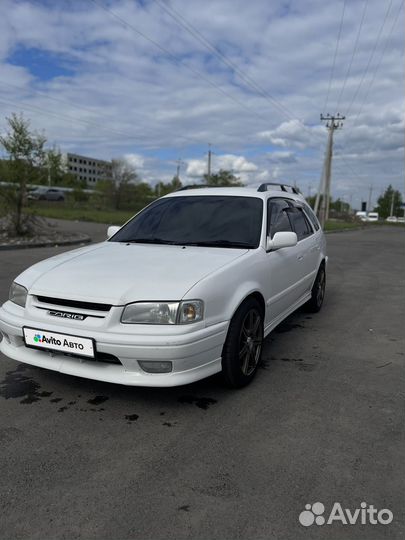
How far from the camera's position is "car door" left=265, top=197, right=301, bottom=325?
408 centimetres

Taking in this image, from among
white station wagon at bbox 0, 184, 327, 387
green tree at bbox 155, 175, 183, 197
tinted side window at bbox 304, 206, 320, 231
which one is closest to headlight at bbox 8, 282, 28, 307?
white station wagon at bbox 0, 184, 327, 387

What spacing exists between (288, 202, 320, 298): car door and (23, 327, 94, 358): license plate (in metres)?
2.71

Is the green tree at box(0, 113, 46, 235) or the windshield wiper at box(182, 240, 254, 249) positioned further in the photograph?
the green tree at box(0, 113, 46, 235)

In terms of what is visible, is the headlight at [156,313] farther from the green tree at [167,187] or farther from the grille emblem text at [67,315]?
the green tree at [167,187]

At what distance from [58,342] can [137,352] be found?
57cm

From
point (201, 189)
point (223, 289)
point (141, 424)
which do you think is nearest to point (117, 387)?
point (141, 424)

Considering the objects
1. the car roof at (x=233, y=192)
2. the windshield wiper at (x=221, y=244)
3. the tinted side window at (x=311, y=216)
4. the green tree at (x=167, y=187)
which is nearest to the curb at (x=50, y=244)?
the car roof at (x=233, y=192)

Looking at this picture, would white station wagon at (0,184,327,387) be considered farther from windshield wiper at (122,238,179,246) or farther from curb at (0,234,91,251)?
curb at (0,234,91,251)

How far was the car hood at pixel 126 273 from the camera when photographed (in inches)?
119

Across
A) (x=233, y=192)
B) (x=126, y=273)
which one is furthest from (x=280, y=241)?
(x=126, y=273)

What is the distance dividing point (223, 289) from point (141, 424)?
3.52 feet

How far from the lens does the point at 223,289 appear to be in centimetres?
324

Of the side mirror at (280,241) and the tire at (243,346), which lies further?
the side mirror at (280,241)

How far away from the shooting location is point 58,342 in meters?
3.04
